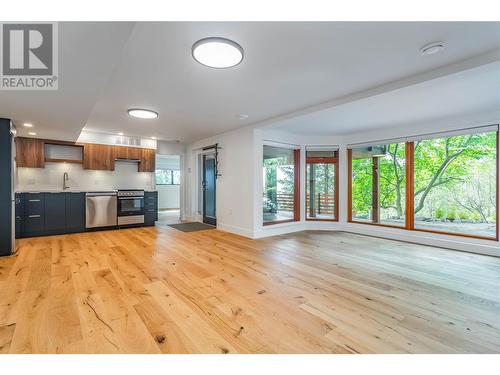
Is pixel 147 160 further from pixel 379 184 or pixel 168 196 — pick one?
pixel 379 184

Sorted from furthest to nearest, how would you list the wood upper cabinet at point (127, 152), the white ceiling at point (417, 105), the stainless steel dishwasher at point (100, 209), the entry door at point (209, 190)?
the entry door at point (209, 190) < the wood upper cabinet at point (127, 152) < the stainless steel dishwasher at point (100, 209) < the white ceiling at point (417, 105)

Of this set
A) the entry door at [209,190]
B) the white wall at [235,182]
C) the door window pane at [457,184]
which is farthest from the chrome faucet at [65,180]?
the door window pane at [457,184]

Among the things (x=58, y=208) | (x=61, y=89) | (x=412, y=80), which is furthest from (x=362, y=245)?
(x=58, y=208)

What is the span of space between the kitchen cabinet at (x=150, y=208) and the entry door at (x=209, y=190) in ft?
4.48

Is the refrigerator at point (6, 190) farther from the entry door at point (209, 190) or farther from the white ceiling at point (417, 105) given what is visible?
the white ceiling at point (417, 105)

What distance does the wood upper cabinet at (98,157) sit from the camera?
18.5 ft

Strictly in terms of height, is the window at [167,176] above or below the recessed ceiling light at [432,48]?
below

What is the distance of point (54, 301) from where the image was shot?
2.16m

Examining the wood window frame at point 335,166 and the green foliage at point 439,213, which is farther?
the wood window frame at point 335,166

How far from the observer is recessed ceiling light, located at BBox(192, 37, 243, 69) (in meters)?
1.99

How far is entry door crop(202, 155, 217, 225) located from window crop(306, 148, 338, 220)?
256 cm

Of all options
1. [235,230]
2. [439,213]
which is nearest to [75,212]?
[235,230]

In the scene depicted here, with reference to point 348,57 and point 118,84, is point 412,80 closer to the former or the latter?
point 348,57

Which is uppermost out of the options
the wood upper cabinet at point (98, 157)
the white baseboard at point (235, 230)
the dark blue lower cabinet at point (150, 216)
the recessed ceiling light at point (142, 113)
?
the recessed ceiling light at point (142, 113)
